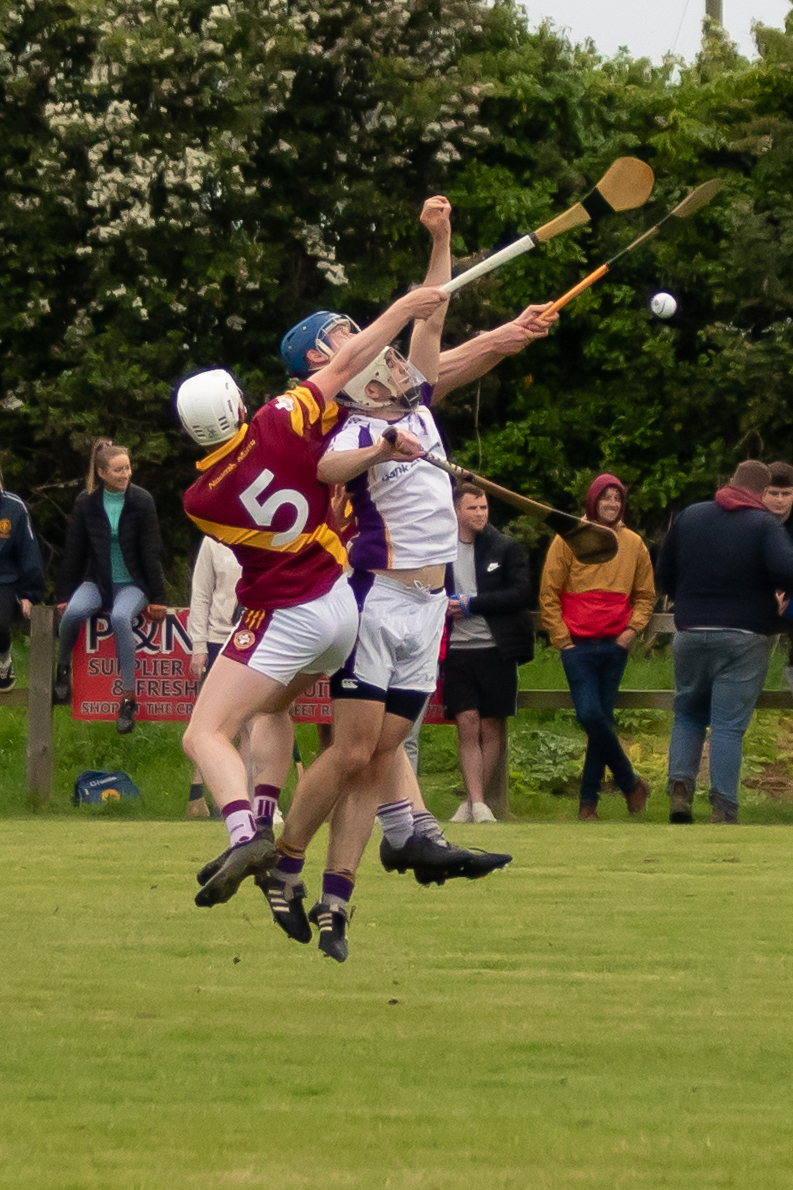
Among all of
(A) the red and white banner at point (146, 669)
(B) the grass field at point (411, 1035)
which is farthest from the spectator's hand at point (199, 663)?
(B) the grass field at point (411, 1035)

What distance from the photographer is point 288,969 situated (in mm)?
6793

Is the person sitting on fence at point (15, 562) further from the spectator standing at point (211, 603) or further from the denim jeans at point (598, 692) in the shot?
the denim jeans at point (598, 692)

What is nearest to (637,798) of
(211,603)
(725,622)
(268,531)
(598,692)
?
(598,692)

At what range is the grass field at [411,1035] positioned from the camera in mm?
4227

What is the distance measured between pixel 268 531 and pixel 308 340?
95cm

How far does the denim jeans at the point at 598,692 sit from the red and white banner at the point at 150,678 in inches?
36.1

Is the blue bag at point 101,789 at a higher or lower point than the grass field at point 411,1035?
lower

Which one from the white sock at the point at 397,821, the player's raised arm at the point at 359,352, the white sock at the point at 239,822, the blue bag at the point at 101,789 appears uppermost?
the player's raised arm at the point at 359,352

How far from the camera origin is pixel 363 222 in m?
22.4

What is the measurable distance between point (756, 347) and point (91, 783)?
10.6 metres

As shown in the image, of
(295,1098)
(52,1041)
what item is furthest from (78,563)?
(295,1098)

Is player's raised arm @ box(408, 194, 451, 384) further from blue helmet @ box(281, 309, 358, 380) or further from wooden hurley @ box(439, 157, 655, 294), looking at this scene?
wooden hurley @ box(439, 157, 655, 294)

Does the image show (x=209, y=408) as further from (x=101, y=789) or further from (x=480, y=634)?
(x=101, y=789)

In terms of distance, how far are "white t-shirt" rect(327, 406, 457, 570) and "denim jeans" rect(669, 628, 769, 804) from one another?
5.23m
